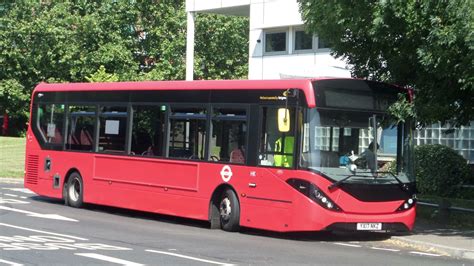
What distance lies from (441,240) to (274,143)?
140 inches

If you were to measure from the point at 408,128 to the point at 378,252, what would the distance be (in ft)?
10.1

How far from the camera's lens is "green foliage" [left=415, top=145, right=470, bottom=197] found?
72.7 ft

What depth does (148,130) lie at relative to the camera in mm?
16781

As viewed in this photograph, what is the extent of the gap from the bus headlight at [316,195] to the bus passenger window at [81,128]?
275 inches

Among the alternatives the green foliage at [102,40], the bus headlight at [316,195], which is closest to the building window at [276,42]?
the green foliage at [102,40]

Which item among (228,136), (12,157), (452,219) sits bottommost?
(452,219)

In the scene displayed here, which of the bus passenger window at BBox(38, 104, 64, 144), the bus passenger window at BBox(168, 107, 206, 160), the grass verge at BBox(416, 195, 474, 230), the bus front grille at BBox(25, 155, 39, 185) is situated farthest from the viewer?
the bus front grille at BBox(25, 155, 39, 185)

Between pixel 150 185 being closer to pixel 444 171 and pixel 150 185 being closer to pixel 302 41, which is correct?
pixel 444 171

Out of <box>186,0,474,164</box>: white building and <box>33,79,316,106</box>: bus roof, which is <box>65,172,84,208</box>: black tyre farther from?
<box>186,0,474,164</box>: white building

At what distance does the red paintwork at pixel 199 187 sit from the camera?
1343cm

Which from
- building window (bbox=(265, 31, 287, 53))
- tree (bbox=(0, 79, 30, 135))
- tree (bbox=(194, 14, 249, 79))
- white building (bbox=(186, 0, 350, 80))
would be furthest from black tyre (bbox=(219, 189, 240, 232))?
tree (bbox=(194, 14, 249, 79))

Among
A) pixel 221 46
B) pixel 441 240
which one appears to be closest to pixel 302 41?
pixel 441 240

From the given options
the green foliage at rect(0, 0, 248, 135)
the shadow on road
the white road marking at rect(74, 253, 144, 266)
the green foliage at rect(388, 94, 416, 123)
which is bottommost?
the shadow on road

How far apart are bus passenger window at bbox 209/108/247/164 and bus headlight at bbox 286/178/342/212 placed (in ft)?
5.33
